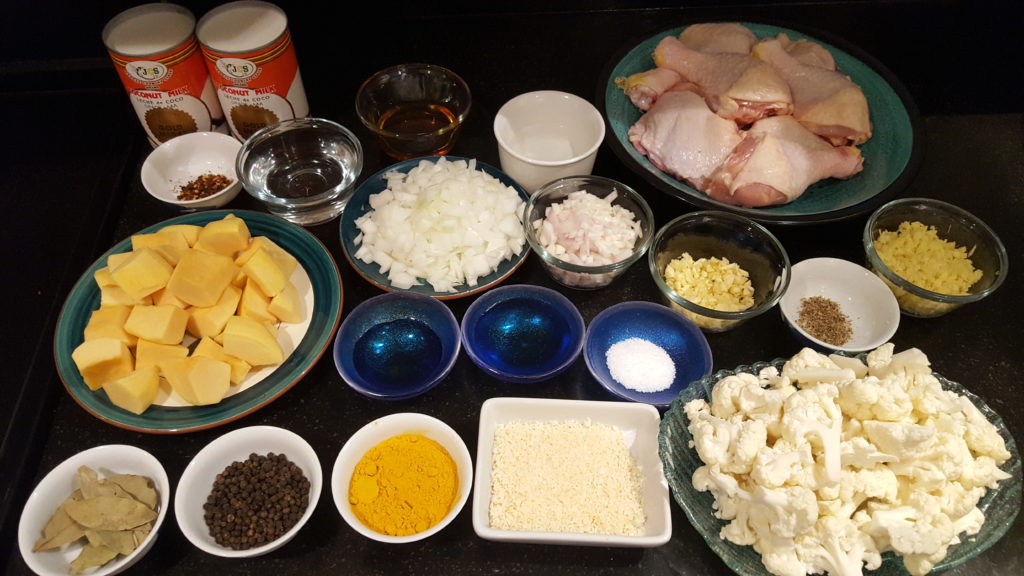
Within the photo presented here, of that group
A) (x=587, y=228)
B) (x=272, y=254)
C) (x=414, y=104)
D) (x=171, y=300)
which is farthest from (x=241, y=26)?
(x=587, y=228)

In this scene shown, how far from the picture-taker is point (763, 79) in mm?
1613

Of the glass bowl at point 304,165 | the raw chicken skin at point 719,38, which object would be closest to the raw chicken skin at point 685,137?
the raw chicken skin at point 719,38

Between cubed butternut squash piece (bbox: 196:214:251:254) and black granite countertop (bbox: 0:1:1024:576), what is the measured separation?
9.8 inches

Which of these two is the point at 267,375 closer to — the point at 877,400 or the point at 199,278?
the point at 199,278

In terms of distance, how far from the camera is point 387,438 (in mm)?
1235

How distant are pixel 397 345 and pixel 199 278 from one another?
1.37 ft

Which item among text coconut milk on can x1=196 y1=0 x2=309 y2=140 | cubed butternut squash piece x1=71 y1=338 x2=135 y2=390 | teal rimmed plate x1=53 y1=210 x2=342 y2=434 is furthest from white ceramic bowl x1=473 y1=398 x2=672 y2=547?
text coconut milk on can x1=196 y1=0 x2=309 y2=140

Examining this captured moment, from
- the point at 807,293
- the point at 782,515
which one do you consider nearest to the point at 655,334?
the point at 807,293

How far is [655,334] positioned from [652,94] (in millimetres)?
648

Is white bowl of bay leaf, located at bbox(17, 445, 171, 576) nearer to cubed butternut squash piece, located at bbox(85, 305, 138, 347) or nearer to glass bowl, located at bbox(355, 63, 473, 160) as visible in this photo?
cubed butternut squash piece, located at bbox(85, 305, 138, 347)

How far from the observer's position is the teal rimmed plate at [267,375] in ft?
4.01

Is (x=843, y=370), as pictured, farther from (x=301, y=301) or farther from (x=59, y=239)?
(x=59, y=239)

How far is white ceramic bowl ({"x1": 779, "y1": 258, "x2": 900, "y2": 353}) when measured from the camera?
1380mm

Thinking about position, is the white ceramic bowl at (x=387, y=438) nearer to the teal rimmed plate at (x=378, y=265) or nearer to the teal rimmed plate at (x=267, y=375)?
the teal rimmed plate at (x=267, y=375)
